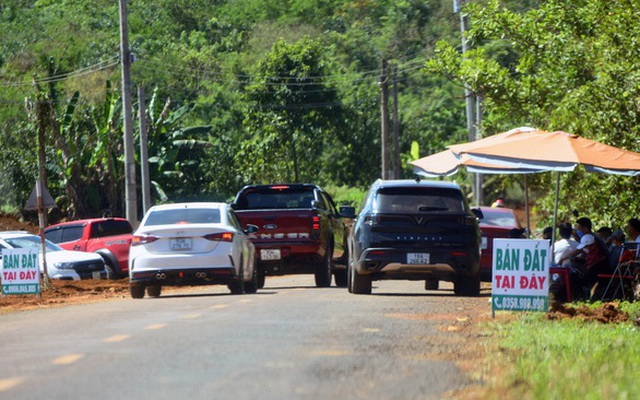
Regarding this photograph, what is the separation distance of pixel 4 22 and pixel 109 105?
116 feet

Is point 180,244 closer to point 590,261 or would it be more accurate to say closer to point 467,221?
point 467,221

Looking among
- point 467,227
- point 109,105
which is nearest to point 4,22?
point 109,105

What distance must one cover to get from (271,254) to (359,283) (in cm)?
424

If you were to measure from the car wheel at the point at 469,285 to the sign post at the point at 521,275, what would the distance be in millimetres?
5283

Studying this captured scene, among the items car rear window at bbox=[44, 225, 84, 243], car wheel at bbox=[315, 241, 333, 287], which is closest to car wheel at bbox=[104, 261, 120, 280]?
car rear window at bbox=[44, 225, 84, 243]

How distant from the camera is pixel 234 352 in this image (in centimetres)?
1069

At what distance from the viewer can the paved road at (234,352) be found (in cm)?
879

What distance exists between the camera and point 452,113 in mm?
67625

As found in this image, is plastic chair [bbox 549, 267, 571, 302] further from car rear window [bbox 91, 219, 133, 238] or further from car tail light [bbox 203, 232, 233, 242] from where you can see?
car rear window [bbox 91, 219, 133, 238]

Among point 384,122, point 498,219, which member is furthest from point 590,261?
point 384,122

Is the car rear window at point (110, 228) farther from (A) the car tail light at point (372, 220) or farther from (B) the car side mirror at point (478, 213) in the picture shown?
(A) the car tail light at point (372, 220)

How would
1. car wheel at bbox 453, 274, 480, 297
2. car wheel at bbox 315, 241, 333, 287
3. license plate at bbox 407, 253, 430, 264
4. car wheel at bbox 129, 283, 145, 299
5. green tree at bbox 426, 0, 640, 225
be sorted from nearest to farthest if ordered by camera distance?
1. license plate at bbox 407, 253, 430, 264
2. car wheel at bbox 453, 274, 480, 297
3. car wheel at bbox 129, 283, 145, 299
4. green tree at bbox 426, 0, 640, 225
5. car wheel at bbox 315, 241, 333, 287

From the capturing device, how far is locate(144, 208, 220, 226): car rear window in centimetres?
2041

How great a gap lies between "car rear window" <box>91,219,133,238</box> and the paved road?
15141 millimetres
